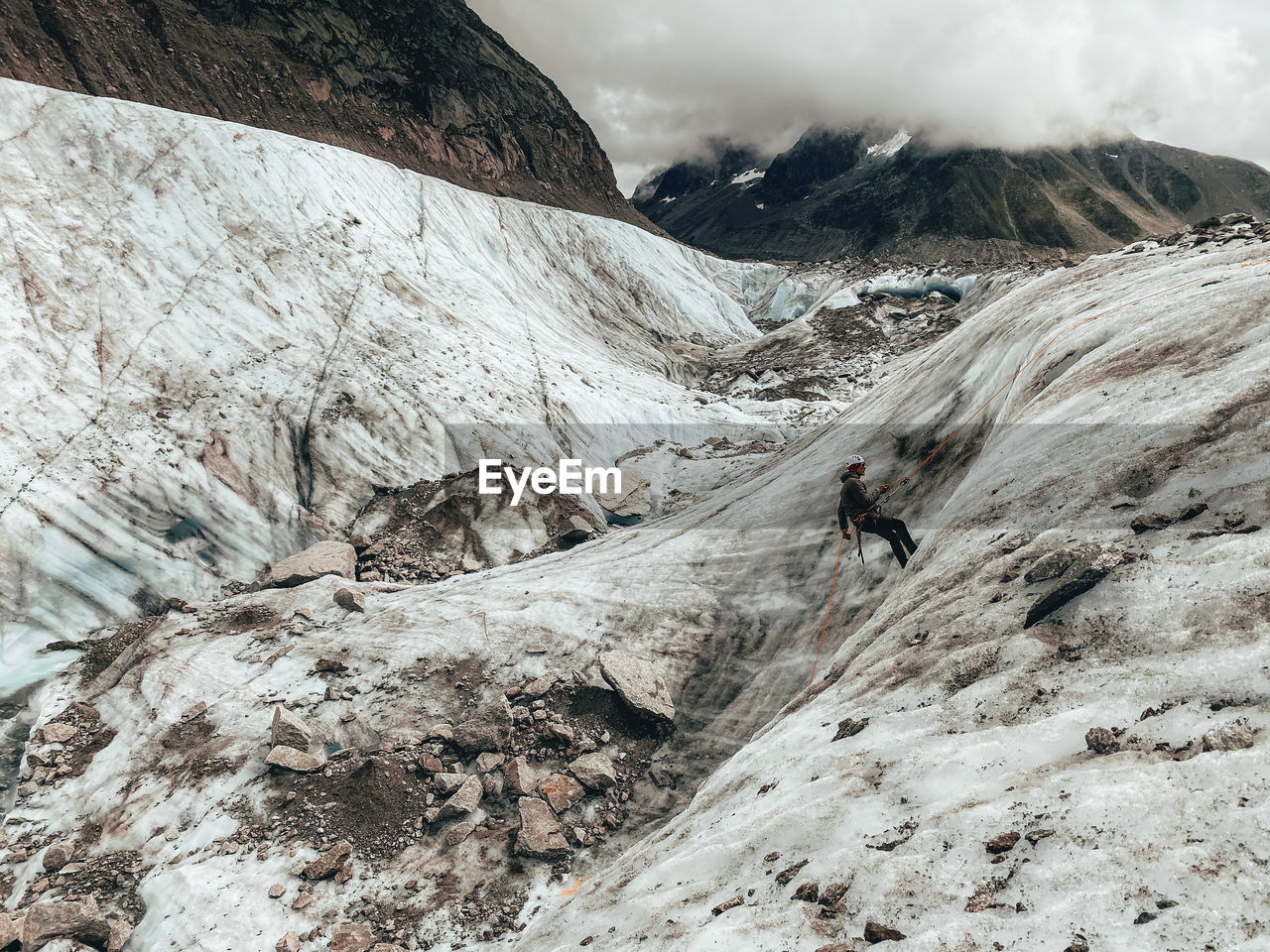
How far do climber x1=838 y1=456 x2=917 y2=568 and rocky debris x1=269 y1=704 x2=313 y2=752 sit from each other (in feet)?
30.1

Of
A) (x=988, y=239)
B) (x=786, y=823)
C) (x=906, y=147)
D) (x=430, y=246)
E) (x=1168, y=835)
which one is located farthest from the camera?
(x=906, y=147)

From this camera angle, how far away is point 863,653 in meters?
7.62

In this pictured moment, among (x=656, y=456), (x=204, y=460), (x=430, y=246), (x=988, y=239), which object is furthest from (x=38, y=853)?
(x=988, y=239)

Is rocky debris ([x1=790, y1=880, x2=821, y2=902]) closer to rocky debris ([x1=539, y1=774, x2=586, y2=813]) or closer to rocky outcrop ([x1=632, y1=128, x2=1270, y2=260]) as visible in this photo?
rocky debris ([x1=539, y1=774, x2=586, y2=813])

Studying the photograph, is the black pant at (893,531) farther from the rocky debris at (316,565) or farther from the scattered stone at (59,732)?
the scattered stone at (59,732)

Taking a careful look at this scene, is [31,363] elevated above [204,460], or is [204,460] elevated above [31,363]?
[31,363]

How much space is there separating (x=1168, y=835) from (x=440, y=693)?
962 centimetres

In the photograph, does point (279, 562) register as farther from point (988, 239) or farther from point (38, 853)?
point (988, 239)

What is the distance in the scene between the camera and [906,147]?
524ft

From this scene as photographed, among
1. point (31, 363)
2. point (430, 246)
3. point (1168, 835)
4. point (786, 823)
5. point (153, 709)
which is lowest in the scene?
point (786, 823)

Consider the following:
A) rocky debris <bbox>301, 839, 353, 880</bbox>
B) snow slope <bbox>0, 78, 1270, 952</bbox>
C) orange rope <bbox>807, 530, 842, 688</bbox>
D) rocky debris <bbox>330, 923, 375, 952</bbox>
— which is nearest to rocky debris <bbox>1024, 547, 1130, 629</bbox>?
snow slope <bbox>0, 78, 1270, 952</bbox>

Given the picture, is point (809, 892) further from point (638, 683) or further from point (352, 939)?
point (638, 683)

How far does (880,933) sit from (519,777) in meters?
5.99

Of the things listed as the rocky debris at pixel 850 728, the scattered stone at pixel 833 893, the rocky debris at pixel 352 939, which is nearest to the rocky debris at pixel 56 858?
the rocky debris at pixel 352 939
